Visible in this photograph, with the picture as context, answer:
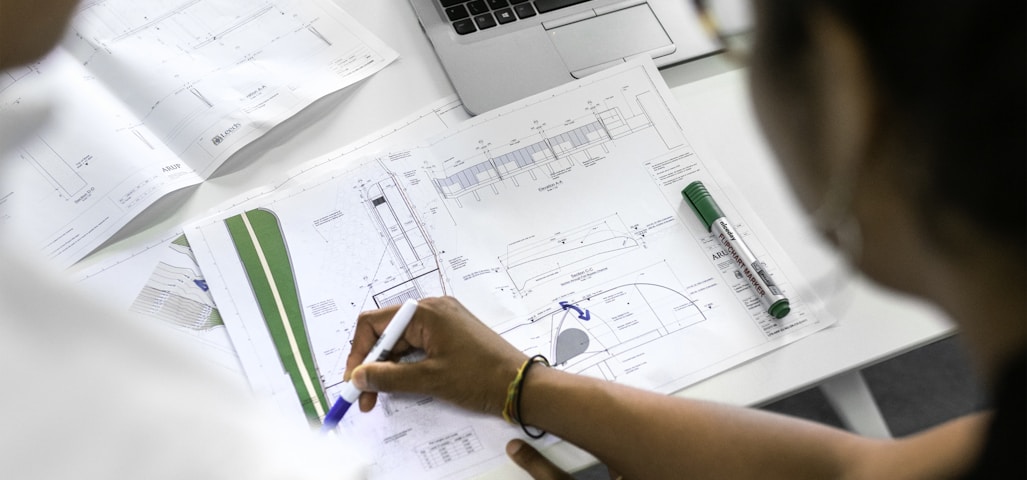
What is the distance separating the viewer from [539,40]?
89cm

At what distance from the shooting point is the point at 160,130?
2.70 ft

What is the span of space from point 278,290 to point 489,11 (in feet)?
1.24

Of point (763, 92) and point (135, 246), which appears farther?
point (135, 246)

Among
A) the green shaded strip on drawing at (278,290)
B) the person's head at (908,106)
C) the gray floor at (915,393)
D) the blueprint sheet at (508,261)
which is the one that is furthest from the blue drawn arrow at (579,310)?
the gray floor at (915,393)

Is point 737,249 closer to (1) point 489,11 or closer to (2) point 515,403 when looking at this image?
(2) point 515,403

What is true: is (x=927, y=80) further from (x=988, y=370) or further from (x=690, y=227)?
(x=690, y=227)

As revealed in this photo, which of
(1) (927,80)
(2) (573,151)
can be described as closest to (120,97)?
(2) (573,151)

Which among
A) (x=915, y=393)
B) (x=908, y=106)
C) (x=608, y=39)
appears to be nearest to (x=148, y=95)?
(x=608, y=39)

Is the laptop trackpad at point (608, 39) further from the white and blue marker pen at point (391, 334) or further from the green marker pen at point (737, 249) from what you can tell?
the white and blue marker pen at point (391, 334)

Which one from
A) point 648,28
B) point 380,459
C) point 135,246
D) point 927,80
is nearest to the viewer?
point 927,80

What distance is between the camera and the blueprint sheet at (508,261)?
0.70m

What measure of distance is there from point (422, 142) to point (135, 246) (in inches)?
11.1

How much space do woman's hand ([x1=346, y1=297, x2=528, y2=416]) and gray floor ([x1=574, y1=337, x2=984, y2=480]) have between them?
31.6 inches

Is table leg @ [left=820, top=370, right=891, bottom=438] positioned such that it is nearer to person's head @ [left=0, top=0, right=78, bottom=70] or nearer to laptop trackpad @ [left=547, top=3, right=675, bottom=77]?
laptop trackpad @ [left=547, top=3, right=675, bottom=77]
